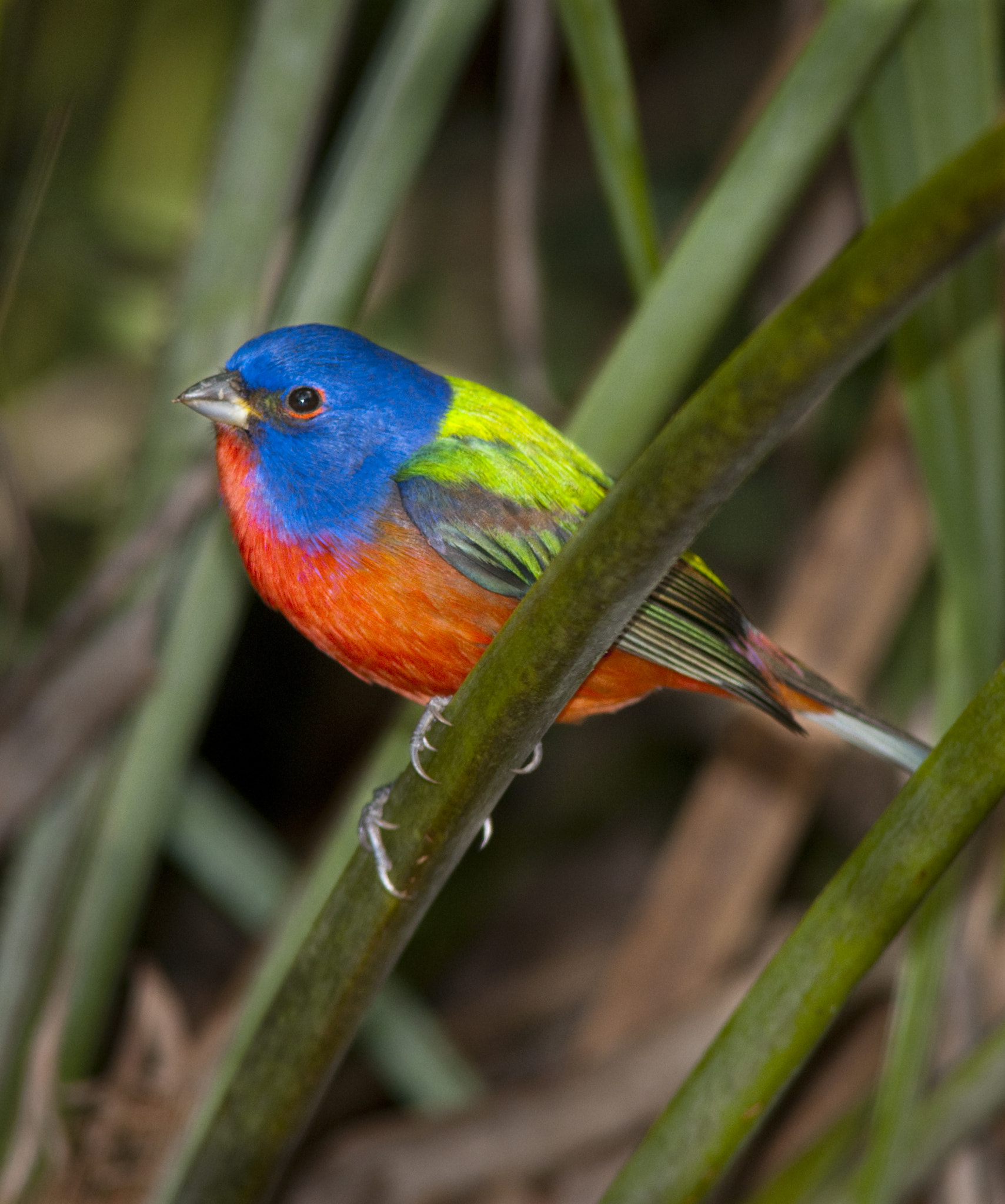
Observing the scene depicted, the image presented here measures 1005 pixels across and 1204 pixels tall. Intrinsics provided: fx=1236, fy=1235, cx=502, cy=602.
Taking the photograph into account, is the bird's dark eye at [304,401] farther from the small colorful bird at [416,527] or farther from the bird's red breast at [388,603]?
the bird's red breast at [388,603]

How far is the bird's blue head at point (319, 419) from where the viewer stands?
1.86 m

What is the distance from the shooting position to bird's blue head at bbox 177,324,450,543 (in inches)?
73.4

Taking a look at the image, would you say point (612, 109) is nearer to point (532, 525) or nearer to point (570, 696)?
point (532, 525)

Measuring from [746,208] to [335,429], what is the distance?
70 centimetres

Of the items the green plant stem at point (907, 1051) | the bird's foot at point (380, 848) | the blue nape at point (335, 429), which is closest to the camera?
the bird's foot at point (380, 848)

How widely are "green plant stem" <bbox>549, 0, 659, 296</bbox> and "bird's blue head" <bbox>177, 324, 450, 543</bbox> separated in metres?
0.44

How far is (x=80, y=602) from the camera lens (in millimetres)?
2148

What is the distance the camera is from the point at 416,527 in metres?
1.84

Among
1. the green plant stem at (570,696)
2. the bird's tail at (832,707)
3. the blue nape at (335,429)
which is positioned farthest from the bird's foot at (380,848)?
the bird's tail at (832,707)

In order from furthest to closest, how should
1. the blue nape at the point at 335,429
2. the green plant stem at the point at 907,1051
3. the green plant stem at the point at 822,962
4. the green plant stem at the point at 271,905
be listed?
the green plant stem at the point at 271,905, the blue nape at the point at 335,429, the green plant stem at the point at 907,1051, the green plant stem at the point at 822,962

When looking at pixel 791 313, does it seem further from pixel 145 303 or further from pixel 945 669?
pixel 145 303

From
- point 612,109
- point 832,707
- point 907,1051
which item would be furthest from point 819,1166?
point 612,109

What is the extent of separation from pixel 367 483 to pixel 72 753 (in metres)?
0.72

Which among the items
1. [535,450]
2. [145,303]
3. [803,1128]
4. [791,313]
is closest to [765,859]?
[803,1128]
